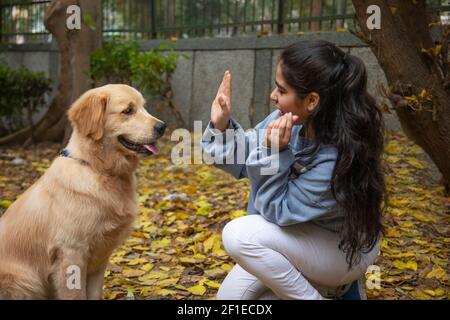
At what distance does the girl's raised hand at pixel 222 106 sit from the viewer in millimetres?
2670

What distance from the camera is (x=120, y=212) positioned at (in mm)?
3059

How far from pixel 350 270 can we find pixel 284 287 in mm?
361

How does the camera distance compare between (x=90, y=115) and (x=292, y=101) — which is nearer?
(x=292, y=101)

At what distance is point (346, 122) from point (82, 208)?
156 centimetres

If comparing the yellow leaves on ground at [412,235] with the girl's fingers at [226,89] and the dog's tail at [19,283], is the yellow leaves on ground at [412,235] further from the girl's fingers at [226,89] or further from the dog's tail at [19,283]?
the dog's tail at [19,283]

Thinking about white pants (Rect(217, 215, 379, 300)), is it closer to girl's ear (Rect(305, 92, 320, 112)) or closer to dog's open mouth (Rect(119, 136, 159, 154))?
girl's ear (Rect(305, 92, 320, 112))

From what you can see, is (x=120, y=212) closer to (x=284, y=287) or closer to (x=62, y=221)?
(x=62, y=221)


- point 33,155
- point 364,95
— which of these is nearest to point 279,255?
point 364,95

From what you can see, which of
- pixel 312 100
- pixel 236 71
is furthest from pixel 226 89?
pixel 236 71

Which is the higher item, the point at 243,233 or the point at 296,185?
→ the point at 296,185

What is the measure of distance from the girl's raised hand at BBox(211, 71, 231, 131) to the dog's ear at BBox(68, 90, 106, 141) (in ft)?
2.59

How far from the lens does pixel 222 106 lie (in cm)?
267

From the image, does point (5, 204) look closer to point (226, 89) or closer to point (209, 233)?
point (209, 233)

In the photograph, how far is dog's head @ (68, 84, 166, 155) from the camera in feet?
10.2
